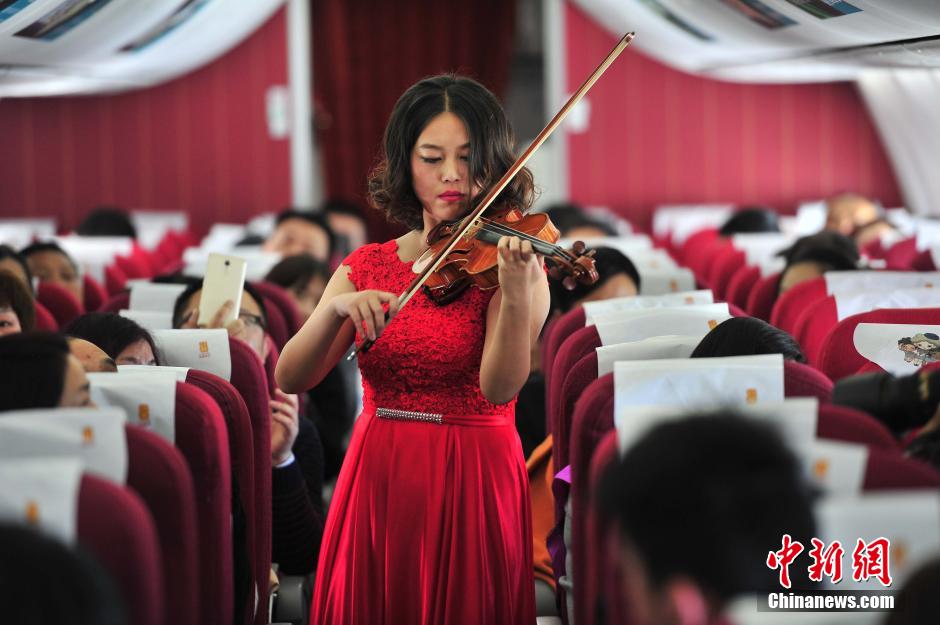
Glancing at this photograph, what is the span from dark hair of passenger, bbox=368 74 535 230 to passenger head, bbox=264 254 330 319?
2.55 m

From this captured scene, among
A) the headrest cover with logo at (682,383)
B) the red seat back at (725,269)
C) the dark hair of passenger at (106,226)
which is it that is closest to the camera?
the headrest cover with logo at (682,383)

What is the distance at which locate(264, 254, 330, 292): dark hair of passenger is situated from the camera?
207 inches

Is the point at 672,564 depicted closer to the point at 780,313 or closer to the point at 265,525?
the point at 265,525

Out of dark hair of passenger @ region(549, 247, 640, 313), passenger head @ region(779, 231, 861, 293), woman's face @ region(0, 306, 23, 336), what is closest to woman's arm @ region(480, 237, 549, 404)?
dark hair of passenger @ region(549, 247, 640, 313)

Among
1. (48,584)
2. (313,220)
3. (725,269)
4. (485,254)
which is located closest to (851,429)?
(485,254)

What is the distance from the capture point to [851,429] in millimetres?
2061

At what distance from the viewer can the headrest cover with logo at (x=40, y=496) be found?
1.74 m

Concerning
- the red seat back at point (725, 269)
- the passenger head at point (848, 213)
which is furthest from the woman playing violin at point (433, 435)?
the passenger head at point (848, 213)

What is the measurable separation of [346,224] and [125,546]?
28.2 feet

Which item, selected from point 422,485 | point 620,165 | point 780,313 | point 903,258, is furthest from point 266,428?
point 620,165

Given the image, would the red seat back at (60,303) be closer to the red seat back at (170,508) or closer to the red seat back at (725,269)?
the red seat back at (170,508)

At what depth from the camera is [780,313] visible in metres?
4.34

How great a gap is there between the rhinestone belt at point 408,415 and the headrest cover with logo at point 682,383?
20.6 inches

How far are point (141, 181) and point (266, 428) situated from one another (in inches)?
428
